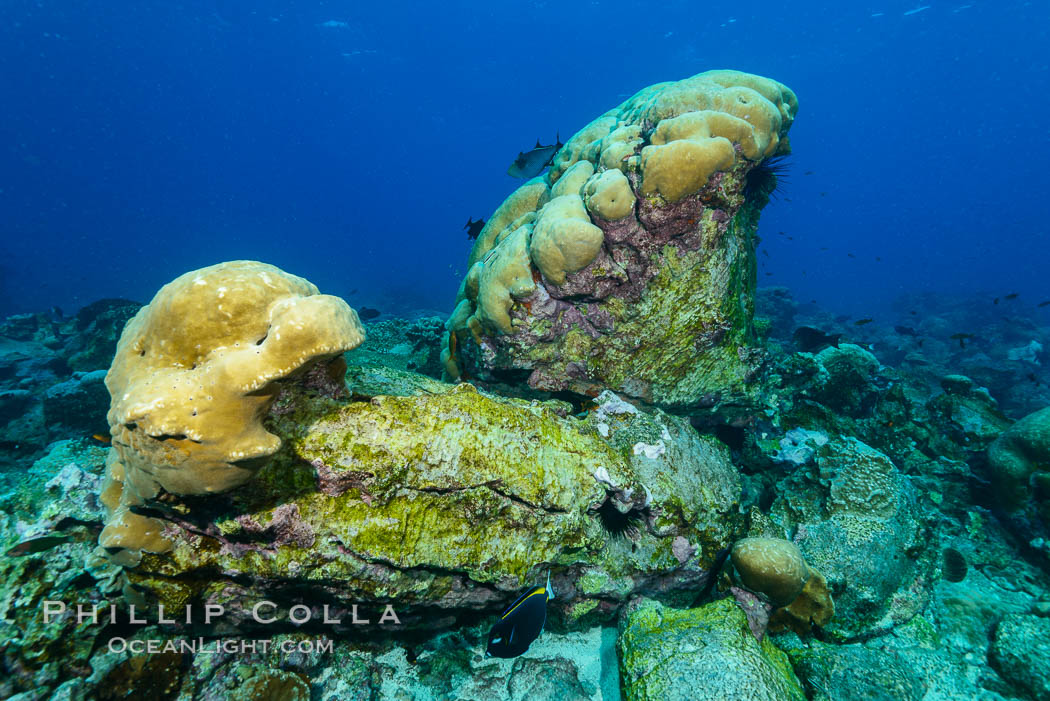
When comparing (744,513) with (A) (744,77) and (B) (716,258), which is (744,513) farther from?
(A) (744,77)

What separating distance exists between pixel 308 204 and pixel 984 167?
595 feet

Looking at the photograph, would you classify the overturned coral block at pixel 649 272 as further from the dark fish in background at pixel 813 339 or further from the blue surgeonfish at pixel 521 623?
the dark fish in background at pixel 813 339

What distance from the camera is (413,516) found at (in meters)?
2.38

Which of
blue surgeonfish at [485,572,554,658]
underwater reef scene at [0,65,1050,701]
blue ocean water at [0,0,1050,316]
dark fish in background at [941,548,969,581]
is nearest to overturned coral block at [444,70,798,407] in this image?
underwater reef scene at [0,65,1050,701]

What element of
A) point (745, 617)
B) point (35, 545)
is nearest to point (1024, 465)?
point (745, 617)

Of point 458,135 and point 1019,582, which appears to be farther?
point 458,135

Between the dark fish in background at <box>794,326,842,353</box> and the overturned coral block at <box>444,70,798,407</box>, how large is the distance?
640 centimetres

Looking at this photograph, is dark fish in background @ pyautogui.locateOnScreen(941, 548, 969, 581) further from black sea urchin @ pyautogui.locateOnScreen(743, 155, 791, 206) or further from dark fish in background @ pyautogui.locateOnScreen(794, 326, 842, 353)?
dark fish in background @ pyautogui.locateOnScreen(794, 326, 842, 353)

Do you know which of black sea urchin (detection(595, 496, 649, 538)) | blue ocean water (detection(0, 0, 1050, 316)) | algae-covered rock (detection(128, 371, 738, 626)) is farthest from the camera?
blue ocean water (detection(0, 0, 1050, 316))

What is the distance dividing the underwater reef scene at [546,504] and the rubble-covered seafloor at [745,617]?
22 millimetres

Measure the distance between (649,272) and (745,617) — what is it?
2.97m

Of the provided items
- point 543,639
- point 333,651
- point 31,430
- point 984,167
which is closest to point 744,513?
point 543,639

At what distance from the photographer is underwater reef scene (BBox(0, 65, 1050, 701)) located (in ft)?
6.96

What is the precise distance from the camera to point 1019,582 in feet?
13.9
